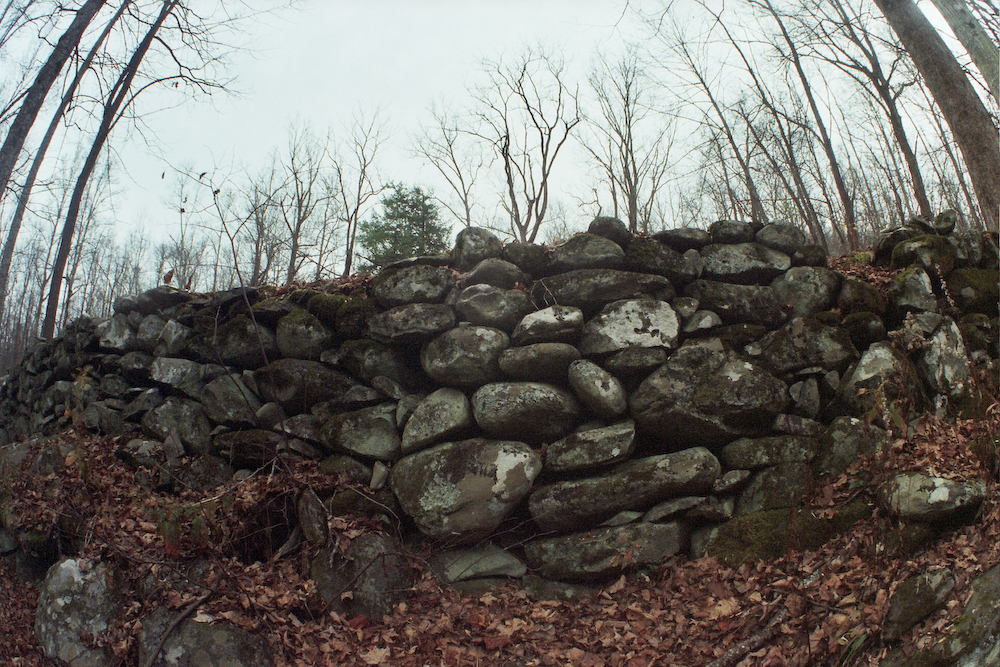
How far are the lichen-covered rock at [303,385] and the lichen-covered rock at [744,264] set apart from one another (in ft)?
13.3

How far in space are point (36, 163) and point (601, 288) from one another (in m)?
11.6

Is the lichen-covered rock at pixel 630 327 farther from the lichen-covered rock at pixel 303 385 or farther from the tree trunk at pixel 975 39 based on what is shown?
the tree trunk at pixel 975 39

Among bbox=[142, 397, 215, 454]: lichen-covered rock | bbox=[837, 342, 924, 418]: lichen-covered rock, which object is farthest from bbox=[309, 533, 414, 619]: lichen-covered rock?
bbox=[837, 342, 924, 418]: lichen-covered rock

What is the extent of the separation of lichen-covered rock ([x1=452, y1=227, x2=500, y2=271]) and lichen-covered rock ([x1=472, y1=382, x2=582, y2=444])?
5.33 feet

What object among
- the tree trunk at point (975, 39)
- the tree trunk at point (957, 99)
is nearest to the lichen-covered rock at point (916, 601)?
the tree trunk at point (957, 99)

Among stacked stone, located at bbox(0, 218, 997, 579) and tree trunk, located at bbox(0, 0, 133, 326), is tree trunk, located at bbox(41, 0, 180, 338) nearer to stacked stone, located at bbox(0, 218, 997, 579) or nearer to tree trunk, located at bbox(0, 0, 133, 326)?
tree trunk, located at bbox(0, 0, 133, 326)

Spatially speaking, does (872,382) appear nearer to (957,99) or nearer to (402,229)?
(957,99)

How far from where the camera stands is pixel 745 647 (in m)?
3.12

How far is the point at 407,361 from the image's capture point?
560 centimetres

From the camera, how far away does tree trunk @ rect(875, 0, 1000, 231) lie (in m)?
5.08

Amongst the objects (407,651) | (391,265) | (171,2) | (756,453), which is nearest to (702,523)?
(756,453)

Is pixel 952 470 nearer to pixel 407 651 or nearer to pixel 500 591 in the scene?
pixel 500 591

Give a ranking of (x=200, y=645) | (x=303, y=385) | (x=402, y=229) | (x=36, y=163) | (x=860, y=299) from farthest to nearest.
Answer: (x=402, y=229) < (x=36, y=163) < (x=303, y=385) < (x=860, y=299) < (x=200, y=645)

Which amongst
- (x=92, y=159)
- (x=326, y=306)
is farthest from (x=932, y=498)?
(x=92, y=159)
